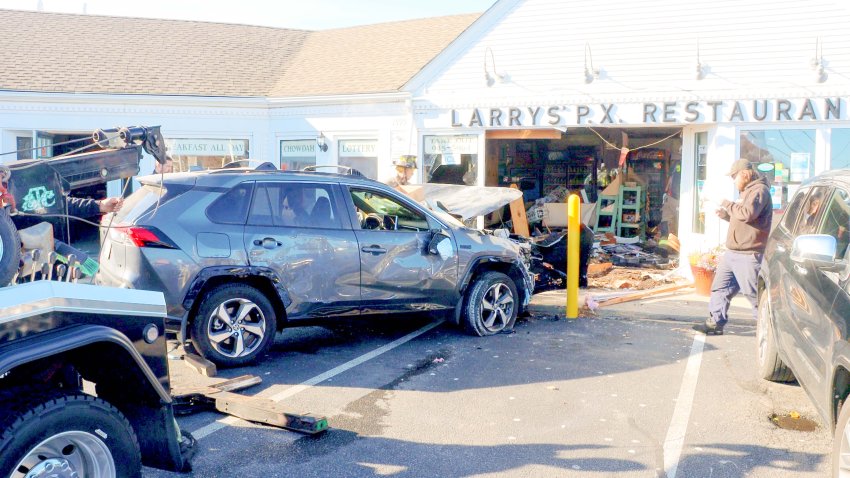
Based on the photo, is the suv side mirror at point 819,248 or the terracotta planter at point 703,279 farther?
the terracotta planter at point 703,279

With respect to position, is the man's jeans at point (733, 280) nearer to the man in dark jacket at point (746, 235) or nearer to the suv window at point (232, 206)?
the man in dark jacket at point (746, 235)

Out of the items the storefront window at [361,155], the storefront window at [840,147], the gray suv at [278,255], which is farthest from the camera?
the storefront window at [361,155]

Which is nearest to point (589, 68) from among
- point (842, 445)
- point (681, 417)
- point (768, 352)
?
point (768, 352)

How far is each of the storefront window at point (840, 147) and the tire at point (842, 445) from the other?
337 inches

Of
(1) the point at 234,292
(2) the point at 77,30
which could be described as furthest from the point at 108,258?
(2) the point at 77,30

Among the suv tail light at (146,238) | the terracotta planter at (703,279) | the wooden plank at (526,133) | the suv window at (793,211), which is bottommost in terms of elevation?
the terracotta planter at (703,279)

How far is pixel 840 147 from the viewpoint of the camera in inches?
454

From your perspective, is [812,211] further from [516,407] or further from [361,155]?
[361,155]

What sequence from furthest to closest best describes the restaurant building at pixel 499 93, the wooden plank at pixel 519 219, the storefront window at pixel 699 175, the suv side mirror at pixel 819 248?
the wooden plank at pixel 519 219, the storefront window at pixel 699 175, the restaurant building at pixel 499 93, the suv side mirror at pixel 819 248

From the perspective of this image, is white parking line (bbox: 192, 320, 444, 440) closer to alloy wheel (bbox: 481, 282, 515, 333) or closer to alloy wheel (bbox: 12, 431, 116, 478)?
alloy wheel (bbox: 481, 282, 515, 333)

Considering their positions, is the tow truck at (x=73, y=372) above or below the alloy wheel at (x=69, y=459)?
above

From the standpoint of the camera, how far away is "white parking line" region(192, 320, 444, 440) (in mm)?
5410

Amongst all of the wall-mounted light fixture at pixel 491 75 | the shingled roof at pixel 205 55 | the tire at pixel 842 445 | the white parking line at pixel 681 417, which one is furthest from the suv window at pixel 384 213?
the shingled roof at pixel 205 55

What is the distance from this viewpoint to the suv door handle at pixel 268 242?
7.07 metres
